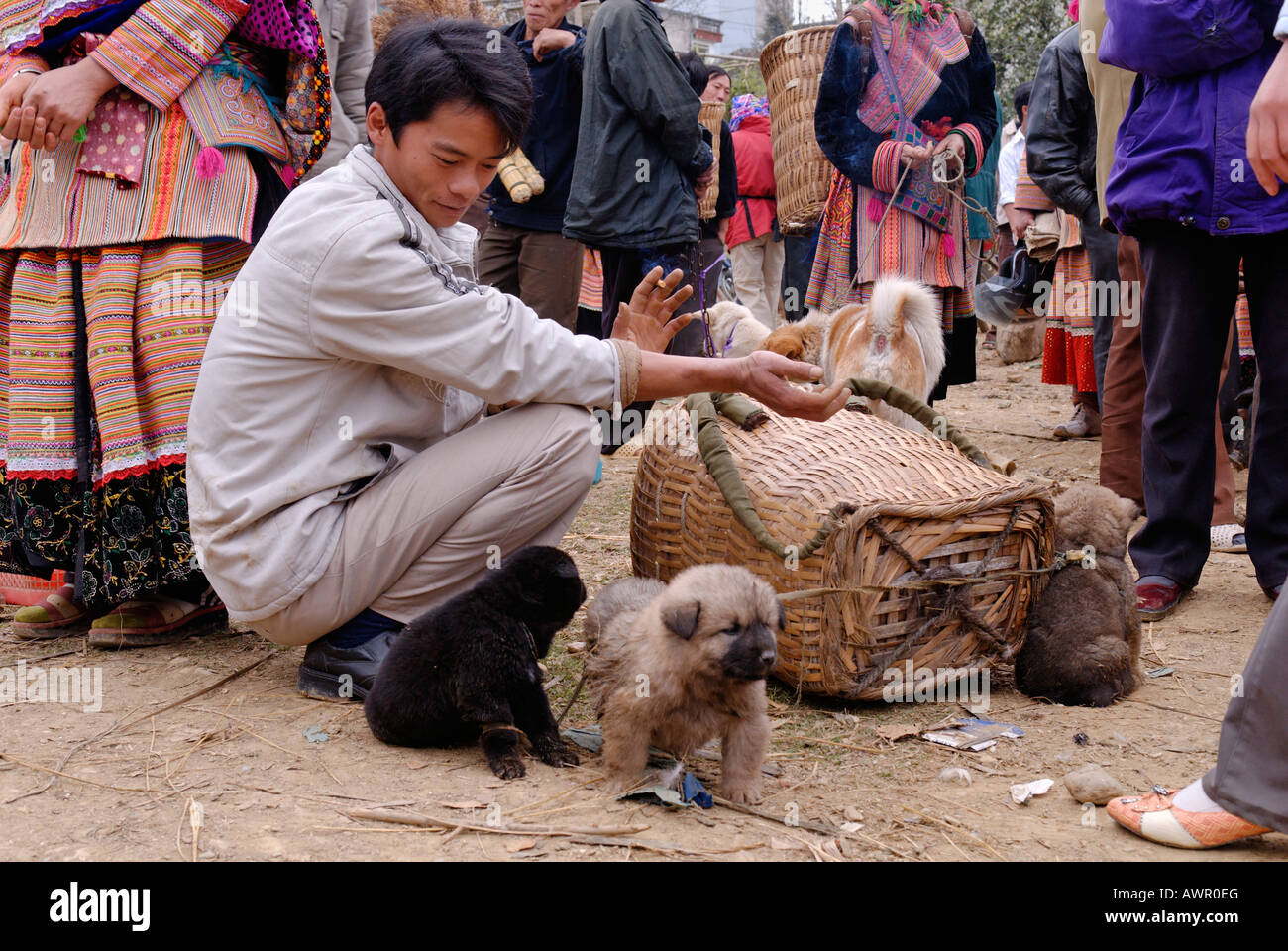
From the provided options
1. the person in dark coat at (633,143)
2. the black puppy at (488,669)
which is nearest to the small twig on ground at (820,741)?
the black puppy at (488,669)

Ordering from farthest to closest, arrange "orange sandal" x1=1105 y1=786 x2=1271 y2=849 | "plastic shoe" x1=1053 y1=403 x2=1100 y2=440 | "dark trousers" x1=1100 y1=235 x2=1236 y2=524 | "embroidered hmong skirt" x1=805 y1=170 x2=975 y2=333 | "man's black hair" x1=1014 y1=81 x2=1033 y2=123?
1. "man's black hair" x1=1014 y1=81 x2=1033 y2=123
2. "plastic shoe" x1=1053 y1=403 x2=1100 y2=440
3. "embroidered hmong skirt" x1=805 y1=170 x2=975 y2=333
4. "dark trousers" x1=1100 y1=235 x2=1236 y2=524
5. "orange sandal" x1=1105 y1=786 x2=1271 y2=849

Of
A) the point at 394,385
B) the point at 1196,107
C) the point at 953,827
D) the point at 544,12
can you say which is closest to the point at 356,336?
the point at 394,385

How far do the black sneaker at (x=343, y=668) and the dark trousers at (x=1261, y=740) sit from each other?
2.10 m

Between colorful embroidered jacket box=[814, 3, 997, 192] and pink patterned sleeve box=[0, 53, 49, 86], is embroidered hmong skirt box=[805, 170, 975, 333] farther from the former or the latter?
pink patterned sleeve box=[0, 53, 49, 86]

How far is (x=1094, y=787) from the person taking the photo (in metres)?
2.50

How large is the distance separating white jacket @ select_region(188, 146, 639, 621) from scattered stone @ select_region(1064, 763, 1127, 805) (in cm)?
147

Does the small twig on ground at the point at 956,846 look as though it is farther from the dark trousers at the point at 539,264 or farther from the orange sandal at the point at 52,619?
the dark trousers at the point at 539,264

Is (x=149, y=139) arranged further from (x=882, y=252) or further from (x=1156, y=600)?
(x=882, y=252)

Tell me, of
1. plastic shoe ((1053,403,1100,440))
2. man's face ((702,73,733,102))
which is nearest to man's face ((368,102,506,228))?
plastic shoe ((1053,403,1100,440))

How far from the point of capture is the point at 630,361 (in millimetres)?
2953

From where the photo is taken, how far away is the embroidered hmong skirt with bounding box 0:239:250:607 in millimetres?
3525

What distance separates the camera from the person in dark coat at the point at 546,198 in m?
6.46

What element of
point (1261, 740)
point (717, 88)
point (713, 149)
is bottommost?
point (1261, 740)

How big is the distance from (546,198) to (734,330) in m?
1.82
